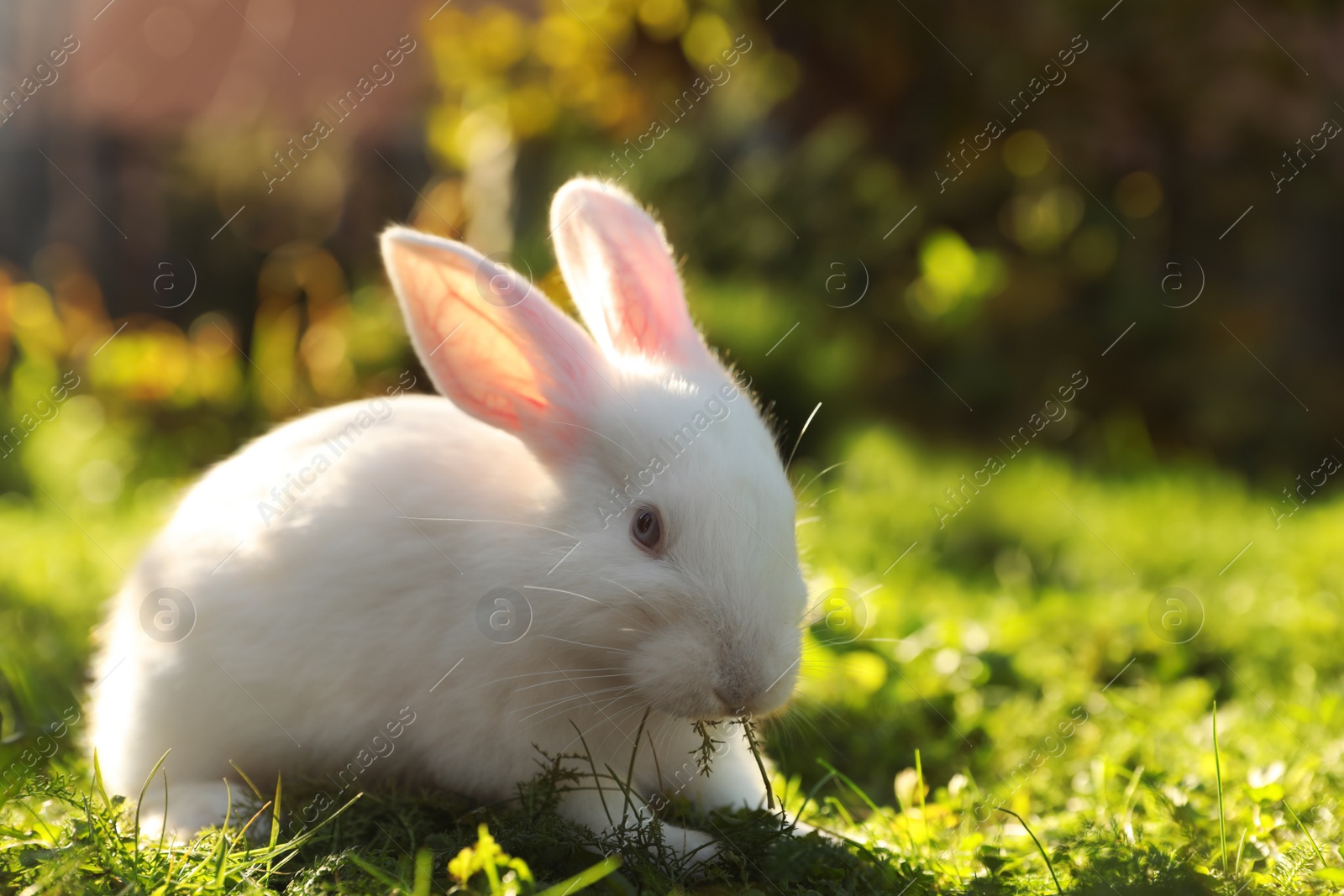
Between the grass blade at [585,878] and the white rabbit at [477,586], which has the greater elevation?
the white rabbit at [477,586]

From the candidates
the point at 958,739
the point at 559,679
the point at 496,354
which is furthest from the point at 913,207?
the point at 559,679

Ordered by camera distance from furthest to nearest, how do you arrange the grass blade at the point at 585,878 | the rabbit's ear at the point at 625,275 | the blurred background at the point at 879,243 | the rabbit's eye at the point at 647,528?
1. the blurred background at the point at 879,243
2. the rabbit's ear at the point at 625,275
3. the rabbit's eye at the point at 647,528
4. the grass blade at the point at 585,878

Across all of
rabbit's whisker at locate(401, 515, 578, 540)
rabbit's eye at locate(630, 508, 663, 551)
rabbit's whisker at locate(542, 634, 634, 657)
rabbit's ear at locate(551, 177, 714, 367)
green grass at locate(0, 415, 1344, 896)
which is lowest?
green grass at locate(0, 415, 1344, 896)

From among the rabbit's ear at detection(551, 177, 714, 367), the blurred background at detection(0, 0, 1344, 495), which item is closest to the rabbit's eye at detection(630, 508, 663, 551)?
the rabbit's ear at detection(551, 177, 714, 367)

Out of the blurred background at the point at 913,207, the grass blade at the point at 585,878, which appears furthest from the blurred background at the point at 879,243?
A: the grass blade at the point at 585,878

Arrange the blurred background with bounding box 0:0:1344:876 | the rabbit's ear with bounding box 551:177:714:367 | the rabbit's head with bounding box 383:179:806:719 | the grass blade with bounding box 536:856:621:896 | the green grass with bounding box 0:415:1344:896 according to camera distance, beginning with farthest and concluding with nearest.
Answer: the blurred background with bounding box 0:0:1344:876, the rabbit's ear with bounding box 551:177:714:367, the rabbit's head with bounding box 383:179:806:719, the green grass with bounding box 0:415:1344:896, the grass blade with bounding box 536:856:621:896

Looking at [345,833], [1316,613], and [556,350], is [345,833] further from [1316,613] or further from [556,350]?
[1316,613]

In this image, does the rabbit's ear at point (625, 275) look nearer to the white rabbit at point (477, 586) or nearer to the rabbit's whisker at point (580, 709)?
the white rabbit at point (477, 586)

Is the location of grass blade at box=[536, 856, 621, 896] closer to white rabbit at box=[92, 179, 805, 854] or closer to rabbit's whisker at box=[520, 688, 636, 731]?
white rabbit at box=[92, 179, 805, 854]
